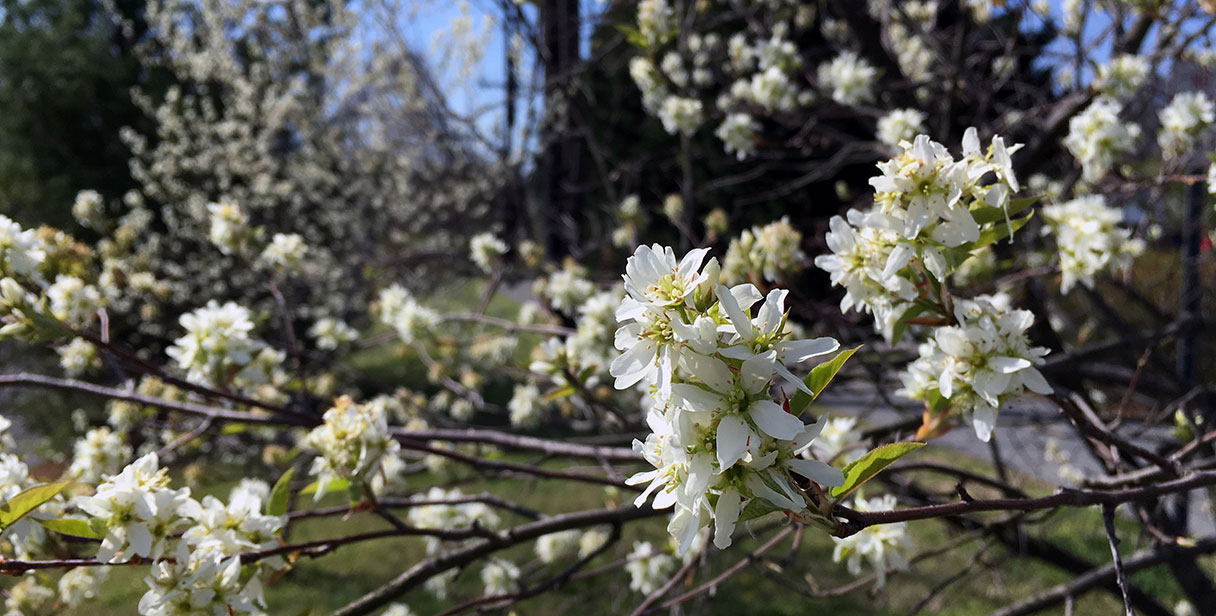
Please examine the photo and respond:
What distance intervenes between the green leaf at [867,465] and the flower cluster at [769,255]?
41.1 inches

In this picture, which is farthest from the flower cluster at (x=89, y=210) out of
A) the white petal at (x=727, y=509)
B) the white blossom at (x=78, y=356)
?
the white petal at (x=727, y=509)

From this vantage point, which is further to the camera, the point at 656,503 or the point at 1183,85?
A: the point at 1183,85

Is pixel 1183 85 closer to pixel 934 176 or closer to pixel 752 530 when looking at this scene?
pixel 934 176

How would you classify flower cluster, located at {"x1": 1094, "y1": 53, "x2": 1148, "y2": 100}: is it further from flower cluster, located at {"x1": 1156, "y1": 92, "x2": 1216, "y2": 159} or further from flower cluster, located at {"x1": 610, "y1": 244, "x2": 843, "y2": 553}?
flower cluster, located at {"x1": 610, "y1": 244, "x2": 843, "y2": 553}

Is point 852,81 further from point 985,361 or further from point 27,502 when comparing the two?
point 27,502

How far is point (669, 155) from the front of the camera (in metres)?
6.19

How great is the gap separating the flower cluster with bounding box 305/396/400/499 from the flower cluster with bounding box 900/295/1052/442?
0.95 m

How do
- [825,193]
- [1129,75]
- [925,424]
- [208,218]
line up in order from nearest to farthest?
1. [925,424]
2. [1129,75]
3. [208,218]
4. [825,193]

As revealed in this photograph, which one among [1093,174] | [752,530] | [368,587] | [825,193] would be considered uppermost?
[1093,174]

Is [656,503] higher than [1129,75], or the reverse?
[1129,75]

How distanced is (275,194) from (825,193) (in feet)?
18.3

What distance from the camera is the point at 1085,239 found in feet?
4.82

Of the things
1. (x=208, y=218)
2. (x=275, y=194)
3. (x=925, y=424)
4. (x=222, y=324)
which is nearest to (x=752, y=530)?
(x=925, y=424)

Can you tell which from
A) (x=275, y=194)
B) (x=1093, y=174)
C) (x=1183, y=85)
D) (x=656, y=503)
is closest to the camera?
(x=656, y=503)
